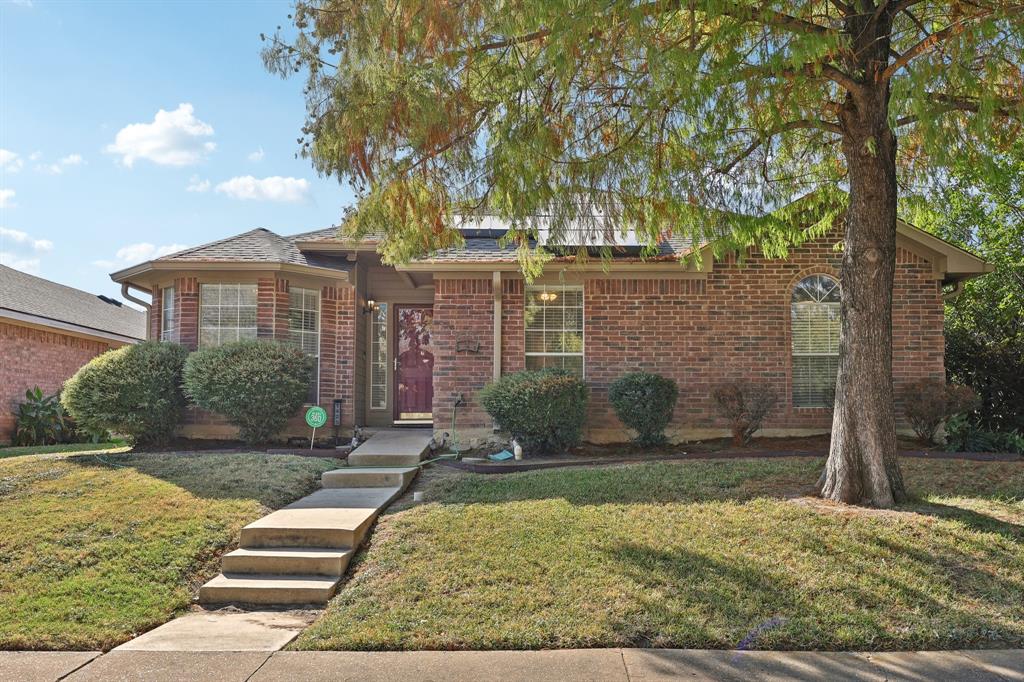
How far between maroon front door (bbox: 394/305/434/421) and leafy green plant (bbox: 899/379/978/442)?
25.1ft

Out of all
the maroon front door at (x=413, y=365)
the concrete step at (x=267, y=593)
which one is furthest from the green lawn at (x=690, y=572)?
the maroon front door at (x=413, y=365)

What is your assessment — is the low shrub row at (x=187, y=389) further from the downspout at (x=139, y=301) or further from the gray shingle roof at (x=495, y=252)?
the gray shingle roof at (x=495, y=252)

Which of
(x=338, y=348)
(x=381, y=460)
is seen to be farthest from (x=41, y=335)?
(x=381, y=460)

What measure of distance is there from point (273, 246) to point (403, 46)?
265 inches

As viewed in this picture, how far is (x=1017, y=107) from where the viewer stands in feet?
19.3

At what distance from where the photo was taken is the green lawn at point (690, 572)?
14.4ft

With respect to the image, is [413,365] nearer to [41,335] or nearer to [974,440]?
[974,440]

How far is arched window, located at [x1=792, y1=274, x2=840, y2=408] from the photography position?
10.7m

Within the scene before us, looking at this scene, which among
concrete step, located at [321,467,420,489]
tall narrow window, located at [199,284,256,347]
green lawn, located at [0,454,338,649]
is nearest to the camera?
green lawn, located at [0,454,338,649]

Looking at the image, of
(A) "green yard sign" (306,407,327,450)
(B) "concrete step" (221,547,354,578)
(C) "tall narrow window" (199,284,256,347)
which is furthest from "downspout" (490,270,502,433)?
(B) "concrete step" (221,547,354,578)

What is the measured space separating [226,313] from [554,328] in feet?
17.6

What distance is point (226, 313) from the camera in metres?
11.4

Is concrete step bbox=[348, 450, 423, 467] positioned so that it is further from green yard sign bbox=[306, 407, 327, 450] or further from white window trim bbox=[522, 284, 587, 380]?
white window trim bbox=[522, 284, 587, 380]

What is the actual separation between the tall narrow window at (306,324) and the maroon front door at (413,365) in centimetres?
147
